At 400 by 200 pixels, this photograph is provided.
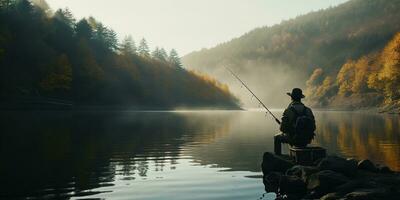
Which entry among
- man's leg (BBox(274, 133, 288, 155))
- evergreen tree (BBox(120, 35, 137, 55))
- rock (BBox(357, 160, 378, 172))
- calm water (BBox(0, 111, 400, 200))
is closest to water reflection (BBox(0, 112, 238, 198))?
calm water (BBox(0, 111, 400, 200))

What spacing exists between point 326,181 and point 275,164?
420cm

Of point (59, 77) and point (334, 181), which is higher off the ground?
point (59, 77)

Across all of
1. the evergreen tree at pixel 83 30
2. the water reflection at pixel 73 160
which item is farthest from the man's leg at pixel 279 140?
the evergreen tree at pixel 83 30

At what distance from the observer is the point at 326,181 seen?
48.0 ft

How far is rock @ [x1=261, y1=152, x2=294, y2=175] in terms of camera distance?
18.3 m

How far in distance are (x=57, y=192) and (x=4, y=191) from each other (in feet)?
5.94

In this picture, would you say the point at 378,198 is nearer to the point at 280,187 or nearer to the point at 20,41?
the point at 280,187

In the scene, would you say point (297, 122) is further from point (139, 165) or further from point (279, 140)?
point (139, 165)

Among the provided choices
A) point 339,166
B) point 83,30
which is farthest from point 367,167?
point 83,30

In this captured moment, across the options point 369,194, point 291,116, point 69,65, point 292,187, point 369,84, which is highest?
point 69,65

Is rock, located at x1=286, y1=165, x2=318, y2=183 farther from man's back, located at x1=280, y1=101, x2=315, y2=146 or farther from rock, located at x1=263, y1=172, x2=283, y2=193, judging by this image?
man's back, located at x1=280, y1=101, x2=315, y2=146

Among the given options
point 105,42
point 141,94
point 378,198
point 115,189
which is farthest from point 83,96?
Answer: point 378,198

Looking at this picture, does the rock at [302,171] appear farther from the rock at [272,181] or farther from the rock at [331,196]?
the rock at [331,196]

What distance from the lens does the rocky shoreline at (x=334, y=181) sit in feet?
43.3
